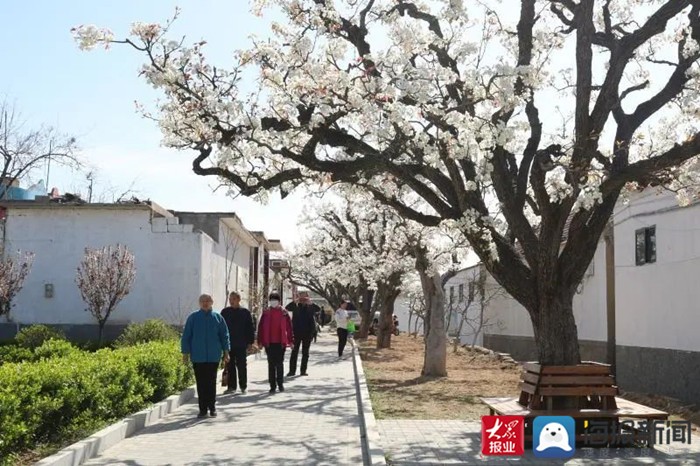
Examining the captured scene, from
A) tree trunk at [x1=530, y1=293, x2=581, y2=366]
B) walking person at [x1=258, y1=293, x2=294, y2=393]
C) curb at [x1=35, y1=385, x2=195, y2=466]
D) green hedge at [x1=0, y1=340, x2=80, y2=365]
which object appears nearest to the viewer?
curb at [x1=35, y1=385, x2=195, y2=466]

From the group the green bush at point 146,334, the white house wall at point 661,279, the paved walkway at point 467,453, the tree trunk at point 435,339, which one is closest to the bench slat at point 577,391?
the paved walkway at point 467,453

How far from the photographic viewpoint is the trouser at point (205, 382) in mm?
10797

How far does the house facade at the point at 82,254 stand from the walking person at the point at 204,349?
463 inches

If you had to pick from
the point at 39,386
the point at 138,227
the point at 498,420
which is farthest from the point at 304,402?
the point at 138,227

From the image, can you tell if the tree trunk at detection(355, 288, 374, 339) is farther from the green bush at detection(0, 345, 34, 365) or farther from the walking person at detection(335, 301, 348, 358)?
the green bush at detection(0, 345, 34, 365)

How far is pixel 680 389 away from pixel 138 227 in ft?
48.6

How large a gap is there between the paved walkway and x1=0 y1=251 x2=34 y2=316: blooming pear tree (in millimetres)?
13232

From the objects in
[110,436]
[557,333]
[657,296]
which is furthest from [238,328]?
[657,296]

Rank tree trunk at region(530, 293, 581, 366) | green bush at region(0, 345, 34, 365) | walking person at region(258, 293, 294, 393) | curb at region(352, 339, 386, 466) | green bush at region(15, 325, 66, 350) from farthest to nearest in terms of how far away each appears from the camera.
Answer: green bush at region(15, 325, 66, 350), green bush at region(0, 345, 34, 365), walking person at region(258, 293, 294, 393), tree trunk at region(530, 293, 581, 366), curb at region(352, 339, 386, 466)

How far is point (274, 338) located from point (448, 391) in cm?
326

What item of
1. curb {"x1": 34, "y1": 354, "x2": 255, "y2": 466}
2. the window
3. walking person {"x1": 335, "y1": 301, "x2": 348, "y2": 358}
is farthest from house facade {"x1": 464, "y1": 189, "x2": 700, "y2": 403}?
walking person {"x1": 335, "y1": 301, "x2": 348, "y2": 358}

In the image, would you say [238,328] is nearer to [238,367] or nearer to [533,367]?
[238,367]

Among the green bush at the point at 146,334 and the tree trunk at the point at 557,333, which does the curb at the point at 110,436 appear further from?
the green bush at the point at 146,334

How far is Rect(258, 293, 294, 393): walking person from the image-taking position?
14000 mm
